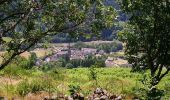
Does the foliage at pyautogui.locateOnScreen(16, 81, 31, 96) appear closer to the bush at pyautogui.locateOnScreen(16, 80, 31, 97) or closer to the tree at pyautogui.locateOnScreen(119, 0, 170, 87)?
the bush at pyautogui.locateOnScreen(16, 80, 31, 97)

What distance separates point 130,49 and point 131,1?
12.1ft

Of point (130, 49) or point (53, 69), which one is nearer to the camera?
point (130, 49)

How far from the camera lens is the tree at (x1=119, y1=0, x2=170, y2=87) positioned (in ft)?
81.1

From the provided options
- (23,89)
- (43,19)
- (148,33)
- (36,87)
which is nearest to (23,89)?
(23,89)

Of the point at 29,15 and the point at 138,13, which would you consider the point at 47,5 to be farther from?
the point at 138,13

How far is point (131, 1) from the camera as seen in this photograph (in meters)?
25.2

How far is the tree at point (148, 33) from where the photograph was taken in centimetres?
2471

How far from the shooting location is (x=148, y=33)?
25.7 m

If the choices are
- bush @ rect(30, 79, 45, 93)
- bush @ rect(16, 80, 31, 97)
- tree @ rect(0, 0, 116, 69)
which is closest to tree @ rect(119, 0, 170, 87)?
bush @ rect(30, 79, 45, 93)

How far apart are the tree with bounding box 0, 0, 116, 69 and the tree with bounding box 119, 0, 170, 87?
8.33 m

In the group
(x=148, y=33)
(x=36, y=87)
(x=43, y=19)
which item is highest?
(x=43, y=19)

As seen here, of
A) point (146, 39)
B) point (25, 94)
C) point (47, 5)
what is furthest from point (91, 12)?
point (146, 39)

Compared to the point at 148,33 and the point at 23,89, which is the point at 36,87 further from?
the point at 148,33

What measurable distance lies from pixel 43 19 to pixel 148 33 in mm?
11006
